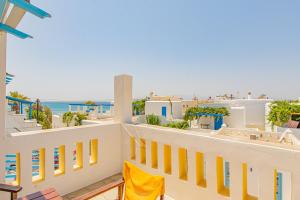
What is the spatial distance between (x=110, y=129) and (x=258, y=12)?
1530 centimetres

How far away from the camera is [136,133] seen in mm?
3566

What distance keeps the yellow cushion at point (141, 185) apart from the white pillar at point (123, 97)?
5.22 feet

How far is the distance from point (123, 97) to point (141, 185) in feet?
6.79

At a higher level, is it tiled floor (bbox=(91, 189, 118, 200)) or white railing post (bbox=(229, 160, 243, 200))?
white railing post (bbox=(229, 160, 243, 200))

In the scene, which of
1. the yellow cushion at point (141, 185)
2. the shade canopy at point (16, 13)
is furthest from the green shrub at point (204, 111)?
the shade canopy at point (16, 13)

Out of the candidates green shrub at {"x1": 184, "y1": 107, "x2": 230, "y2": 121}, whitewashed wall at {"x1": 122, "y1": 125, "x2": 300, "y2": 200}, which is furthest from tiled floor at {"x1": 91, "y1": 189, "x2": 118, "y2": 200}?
green shrub at {"x1": 184, "y1": 107, "x2": 230, "y2": 121}

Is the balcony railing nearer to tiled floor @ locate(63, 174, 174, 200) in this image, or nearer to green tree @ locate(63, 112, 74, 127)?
tiled floor @ locate(63, 174, 174, 200)

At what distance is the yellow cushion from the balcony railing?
74cm

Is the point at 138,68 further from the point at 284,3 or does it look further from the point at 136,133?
the point at 136,133

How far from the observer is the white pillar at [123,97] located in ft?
12.9

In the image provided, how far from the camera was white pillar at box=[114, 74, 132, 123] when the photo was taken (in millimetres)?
3938

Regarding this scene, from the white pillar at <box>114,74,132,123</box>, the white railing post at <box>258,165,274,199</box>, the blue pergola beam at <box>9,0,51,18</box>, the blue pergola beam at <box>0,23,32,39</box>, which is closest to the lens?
the blue pergola beam at <box>9,0,51,18</box>

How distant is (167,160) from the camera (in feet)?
10.4

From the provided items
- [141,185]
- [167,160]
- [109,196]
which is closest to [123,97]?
[167,160]
